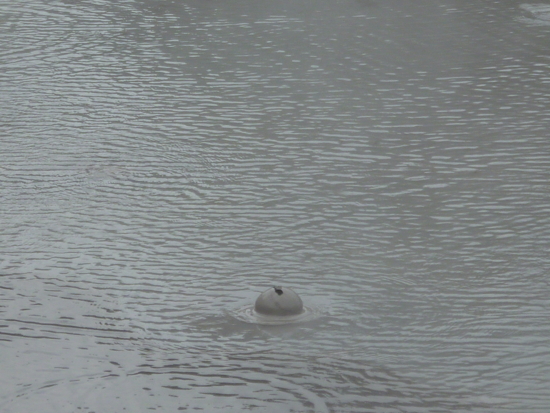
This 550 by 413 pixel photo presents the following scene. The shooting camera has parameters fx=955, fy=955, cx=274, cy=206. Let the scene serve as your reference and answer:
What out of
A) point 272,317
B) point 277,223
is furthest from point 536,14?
point 272,317

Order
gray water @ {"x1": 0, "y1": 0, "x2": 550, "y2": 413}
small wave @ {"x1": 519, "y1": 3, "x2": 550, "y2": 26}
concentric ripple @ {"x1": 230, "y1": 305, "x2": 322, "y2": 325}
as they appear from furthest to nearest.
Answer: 1. small wave @ {"x1": 519, "y1": 3, "x2": 550, "y2": 26}
2. concentric ripple @ {"x1": 230, "y1": 305, "x2": 322, "y2": 325}
3. gray water @ {"x1": 0, "y1": 0, "x2": 550, "y2": 413}

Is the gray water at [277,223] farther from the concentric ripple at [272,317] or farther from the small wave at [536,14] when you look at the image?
the small wave at [536,14]

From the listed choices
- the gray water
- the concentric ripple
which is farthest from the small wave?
the concentric ripple

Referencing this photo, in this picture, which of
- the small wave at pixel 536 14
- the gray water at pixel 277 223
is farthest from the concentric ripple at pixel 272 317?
the small wave at pixel 536 14

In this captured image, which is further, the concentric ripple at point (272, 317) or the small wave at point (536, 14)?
the small wave at point (536, 14)

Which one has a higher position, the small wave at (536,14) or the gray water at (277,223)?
the gray water at (277,223)

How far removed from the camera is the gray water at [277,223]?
5.81m

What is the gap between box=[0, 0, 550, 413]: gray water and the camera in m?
5.81

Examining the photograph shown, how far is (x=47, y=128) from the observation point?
431 inches

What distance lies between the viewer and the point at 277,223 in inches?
320

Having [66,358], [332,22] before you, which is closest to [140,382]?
[66,358]

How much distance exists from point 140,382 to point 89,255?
82.4 inches

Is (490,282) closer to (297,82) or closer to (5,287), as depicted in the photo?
(5,287)

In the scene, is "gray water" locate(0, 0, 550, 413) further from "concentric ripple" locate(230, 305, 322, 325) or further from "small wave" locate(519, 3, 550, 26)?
"small wave" locate(519, 3, 550, 26)
